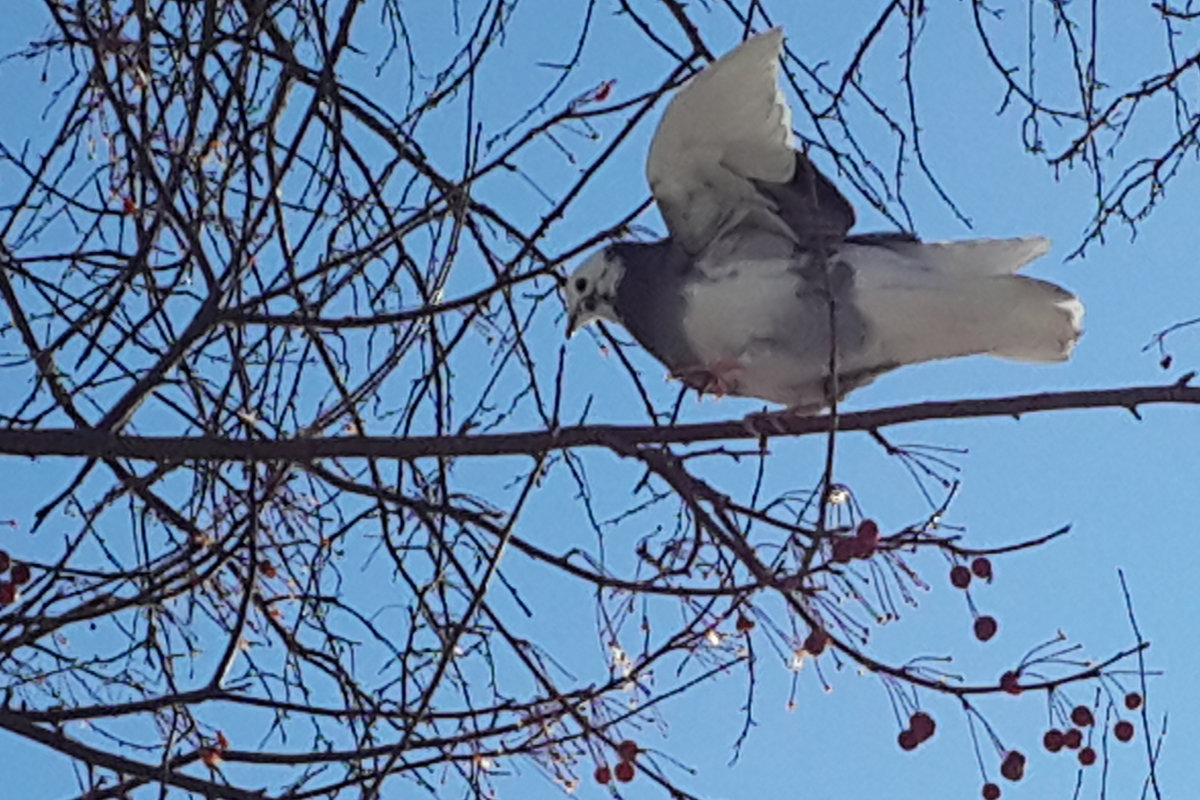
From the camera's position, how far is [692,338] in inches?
120

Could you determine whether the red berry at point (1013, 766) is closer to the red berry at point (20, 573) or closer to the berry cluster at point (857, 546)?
the berry cluster at point (857, 546)

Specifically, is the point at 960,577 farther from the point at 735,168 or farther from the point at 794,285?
the point at 735,168

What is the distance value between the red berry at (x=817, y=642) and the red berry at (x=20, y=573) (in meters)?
1.42

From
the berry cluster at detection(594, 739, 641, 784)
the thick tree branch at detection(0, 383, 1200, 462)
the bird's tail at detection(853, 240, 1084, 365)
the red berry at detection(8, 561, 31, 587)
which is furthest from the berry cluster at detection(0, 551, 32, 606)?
the bird's tail at detection(853, 240, 1084, 365)

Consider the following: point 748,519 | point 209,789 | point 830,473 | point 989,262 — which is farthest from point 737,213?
point 209,789

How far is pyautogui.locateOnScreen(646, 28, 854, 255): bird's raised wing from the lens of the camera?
2.71 m

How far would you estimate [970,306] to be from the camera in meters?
2.90

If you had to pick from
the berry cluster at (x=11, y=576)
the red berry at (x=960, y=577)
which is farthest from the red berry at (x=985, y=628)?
the berry cluster at (x=11, y=576)

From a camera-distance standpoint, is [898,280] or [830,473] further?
[898,280]

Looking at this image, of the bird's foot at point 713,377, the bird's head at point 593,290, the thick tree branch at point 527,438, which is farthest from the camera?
the bird's head at point 593,290

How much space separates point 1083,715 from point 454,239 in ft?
4.21

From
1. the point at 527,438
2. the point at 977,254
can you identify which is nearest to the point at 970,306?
the point at 977,254

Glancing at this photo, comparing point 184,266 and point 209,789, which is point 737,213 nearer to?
point 184,266

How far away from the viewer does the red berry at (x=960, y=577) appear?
2.57m
